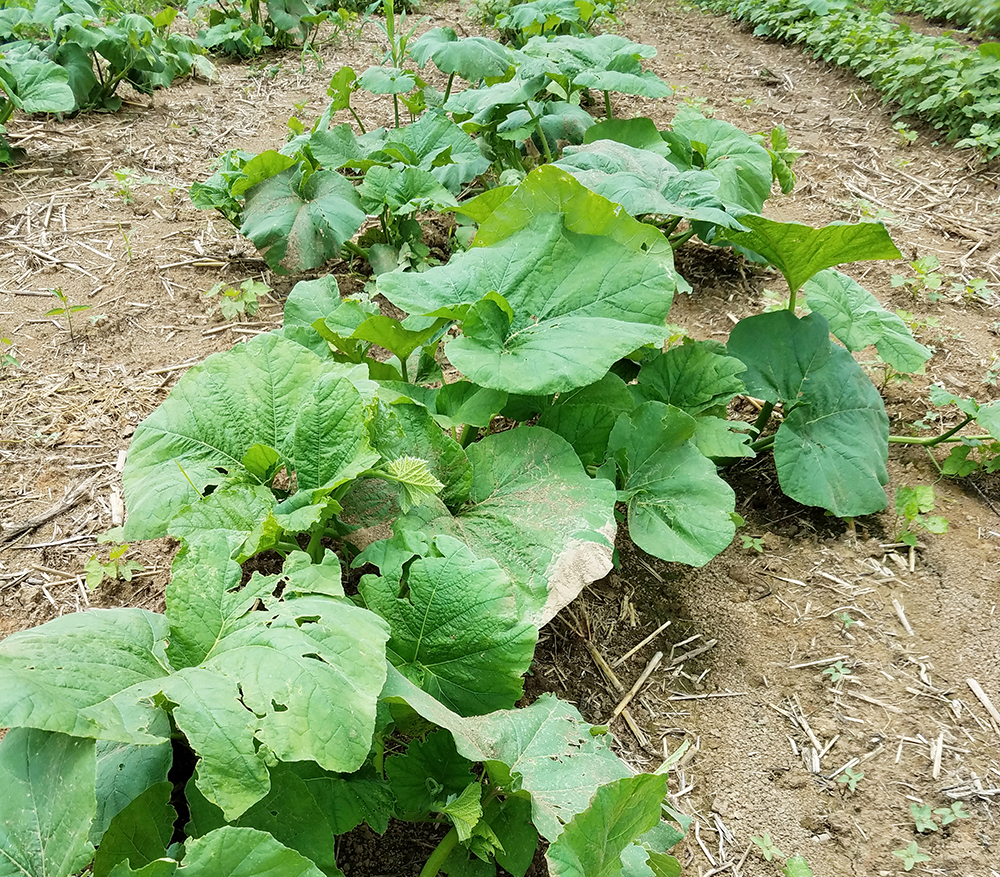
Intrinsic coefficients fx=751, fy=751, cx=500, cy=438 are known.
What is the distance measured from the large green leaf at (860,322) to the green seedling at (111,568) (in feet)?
7.39

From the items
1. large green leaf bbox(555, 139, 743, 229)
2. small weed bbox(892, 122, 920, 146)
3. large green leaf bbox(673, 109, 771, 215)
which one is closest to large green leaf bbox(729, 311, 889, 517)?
large green leaf bbox(555, 139, 743, 229)

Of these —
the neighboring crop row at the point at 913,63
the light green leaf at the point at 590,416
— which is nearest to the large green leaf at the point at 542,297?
the light green leaf at the point at 590,416

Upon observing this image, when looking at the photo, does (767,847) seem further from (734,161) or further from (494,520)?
(734,161)

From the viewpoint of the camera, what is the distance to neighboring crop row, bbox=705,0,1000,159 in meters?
4.60

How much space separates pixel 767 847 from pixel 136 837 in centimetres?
130

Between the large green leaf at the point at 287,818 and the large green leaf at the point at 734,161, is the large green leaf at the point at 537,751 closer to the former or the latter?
the large green leaf at the point at 287,818

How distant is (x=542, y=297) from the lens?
2037 mm

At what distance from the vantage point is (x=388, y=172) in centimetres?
314

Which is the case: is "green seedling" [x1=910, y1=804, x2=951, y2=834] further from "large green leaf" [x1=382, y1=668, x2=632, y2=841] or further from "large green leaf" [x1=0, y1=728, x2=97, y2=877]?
"large green leaf" [x1=0, y1=728, x2=97, y2=877]

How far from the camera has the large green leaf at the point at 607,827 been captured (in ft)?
3.84

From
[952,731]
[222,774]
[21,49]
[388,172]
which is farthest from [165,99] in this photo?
[952,731]

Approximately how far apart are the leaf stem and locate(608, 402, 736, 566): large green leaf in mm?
838

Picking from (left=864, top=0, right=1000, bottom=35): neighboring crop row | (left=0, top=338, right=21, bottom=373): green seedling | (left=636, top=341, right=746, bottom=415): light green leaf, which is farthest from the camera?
(left=864, top=0, right=1000, bottom=35): neighboring crop row

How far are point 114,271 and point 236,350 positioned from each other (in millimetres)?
1750
